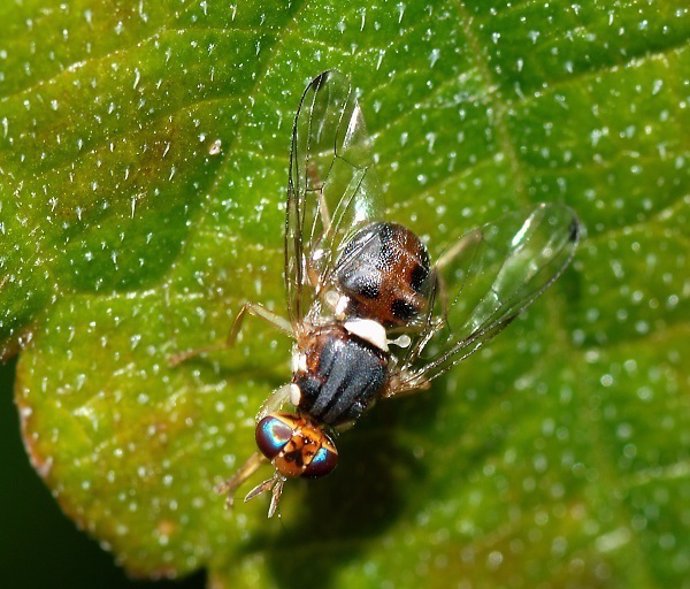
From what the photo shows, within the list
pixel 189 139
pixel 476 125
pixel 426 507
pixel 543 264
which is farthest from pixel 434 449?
pixel 189 139

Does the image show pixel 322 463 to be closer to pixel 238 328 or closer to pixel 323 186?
pixel 238 328

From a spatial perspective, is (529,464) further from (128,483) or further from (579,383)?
(128,483)

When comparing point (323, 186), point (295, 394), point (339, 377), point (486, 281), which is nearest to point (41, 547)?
point (295, 394)

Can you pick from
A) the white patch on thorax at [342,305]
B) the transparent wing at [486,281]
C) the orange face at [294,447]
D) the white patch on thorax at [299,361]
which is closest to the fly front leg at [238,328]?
the white patch on thorax at [299,361]

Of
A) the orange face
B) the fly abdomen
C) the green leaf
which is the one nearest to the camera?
the green leaf

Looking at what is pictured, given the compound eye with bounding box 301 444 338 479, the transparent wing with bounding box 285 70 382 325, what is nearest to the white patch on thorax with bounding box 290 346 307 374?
the transparent wing with bounding box 285 70 382 325

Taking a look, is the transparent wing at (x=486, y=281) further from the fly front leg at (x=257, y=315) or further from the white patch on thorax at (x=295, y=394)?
the fly front leg at (x=257, y=315)

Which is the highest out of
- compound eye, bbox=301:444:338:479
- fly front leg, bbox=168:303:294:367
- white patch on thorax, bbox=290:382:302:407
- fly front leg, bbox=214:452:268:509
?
fly front leg, bbox=168:303:294:367

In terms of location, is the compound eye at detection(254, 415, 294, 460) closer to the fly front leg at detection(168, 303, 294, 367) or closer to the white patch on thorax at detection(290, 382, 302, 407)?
the white patch on thorax at detection(290, 382, 302, 407)
